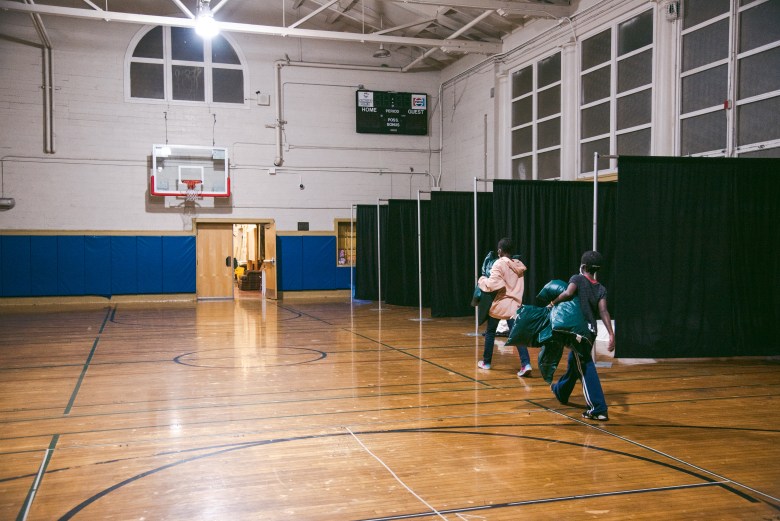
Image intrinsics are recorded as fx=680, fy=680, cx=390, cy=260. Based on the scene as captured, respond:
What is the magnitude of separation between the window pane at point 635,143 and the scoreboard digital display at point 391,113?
24.8 ft

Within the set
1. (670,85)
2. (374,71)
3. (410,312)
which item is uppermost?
(374,71)

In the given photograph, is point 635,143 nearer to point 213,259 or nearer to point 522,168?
point 522,168

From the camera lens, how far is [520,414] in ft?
16.8

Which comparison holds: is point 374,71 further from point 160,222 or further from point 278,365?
point 278,365

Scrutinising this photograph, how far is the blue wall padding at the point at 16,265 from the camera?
50.0ft

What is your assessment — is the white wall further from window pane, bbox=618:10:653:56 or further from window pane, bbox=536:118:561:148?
window pane, bbox=618:10:653:56

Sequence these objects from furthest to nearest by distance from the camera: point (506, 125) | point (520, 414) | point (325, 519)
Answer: point (506, 125), point (520, 414), point (325, 519)

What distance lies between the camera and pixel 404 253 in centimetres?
1348

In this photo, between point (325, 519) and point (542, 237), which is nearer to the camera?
point (325, 519)

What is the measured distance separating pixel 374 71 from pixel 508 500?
1566 cm

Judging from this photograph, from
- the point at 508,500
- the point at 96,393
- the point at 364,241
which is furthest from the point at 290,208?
the point at 508,500

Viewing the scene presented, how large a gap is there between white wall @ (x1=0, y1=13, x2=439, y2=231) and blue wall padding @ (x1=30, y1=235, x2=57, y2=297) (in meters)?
0.34

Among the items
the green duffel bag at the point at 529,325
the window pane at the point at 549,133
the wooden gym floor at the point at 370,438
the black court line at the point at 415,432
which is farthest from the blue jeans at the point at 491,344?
the window pane at the point at 549,133

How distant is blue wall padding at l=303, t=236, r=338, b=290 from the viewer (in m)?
17.5
